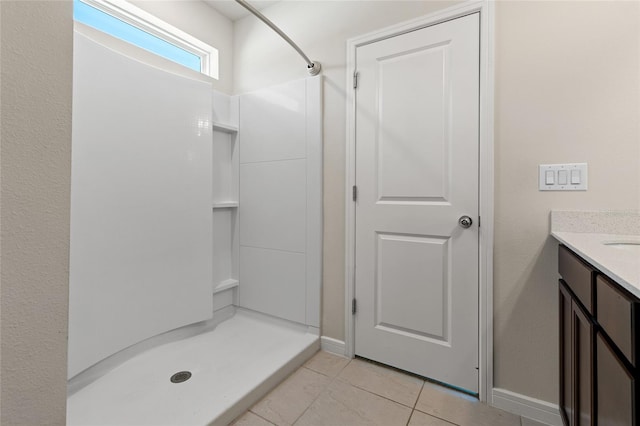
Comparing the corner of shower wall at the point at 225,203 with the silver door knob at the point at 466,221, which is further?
the corner of shower wall at the point at 225,203

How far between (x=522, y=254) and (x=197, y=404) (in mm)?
1708

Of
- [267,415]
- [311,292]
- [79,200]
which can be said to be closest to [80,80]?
[79,200]

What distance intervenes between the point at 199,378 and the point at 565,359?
1.73 meters

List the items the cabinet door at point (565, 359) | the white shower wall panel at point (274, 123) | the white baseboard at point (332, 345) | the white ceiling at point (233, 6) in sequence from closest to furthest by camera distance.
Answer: the cabinet door at point (565, 359)
the white baseboard at point (332, 345)
the white shower wall panel at point (274, 123)
the white ceiling at point (233, 6)

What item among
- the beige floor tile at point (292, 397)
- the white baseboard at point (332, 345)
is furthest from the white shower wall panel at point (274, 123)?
the beige floor tile at point (292, 397)

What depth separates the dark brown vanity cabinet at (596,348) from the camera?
609 mm

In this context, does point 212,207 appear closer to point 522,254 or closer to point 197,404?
point 197,404

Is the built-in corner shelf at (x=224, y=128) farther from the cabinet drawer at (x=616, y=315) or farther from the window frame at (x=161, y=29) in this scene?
the cabinet drawer at (x=616, y=315)

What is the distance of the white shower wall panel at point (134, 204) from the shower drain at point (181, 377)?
1.22ft

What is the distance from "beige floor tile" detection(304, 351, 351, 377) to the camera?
1760 mm

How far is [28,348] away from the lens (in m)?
0.55

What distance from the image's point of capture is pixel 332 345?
1963 millimetres

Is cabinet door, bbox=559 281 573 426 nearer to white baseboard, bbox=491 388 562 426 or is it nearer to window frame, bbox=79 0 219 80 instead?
white baseboard, bbox=491 388 562 426

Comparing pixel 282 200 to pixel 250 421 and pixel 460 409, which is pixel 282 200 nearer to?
pixel 250 421
